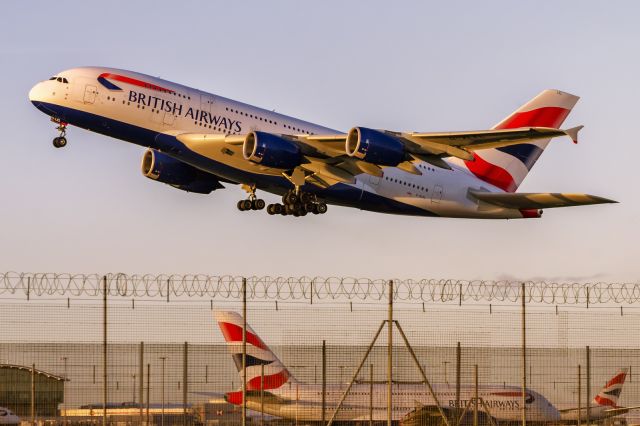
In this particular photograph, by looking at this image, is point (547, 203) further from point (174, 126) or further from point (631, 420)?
point (174, 126)

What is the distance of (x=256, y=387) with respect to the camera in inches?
1479

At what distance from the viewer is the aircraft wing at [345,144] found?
41094 mm

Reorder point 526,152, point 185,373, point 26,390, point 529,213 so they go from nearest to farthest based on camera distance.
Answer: point 185,373
point 26,390
point 529,213
point 526,152

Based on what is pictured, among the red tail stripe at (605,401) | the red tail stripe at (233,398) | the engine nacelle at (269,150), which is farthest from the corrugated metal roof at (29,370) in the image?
the red tail stripe at (605,401)

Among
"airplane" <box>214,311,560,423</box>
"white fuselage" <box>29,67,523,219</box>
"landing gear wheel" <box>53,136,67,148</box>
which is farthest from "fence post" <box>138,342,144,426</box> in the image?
"landing gear wheel" <box>53,136,67,148</box>

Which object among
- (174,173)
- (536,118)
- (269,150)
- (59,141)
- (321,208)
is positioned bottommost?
(321,208)

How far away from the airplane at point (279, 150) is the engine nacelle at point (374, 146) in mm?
38

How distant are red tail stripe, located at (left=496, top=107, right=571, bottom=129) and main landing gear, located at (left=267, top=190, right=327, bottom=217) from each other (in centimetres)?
1339

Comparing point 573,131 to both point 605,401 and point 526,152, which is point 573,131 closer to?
point 605,401

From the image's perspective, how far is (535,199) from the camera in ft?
160

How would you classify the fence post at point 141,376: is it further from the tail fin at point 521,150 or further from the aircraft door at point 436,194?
the tail fin at point 521,150

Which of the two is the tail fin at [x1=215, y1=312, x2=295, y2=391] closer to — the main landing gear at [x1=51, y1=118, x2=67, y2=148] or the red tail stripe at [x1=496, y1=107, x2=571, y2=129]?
the main landing gear at [x1=51, y1=118, x2=67, y2=148]

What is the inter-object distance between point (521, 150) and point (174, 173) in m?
18.4

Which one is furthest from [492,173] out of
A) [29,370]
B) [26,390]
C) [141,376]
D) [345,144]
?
[29,370]
